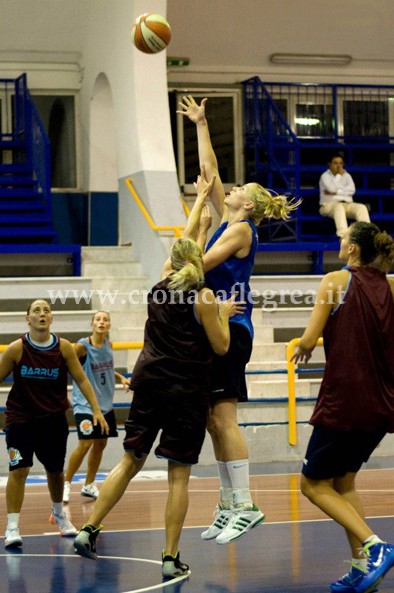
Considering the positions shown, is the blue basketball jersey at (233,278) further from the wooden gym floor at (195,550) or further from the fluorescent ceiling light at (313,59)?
the fluorescent ceiling light at (313,59)

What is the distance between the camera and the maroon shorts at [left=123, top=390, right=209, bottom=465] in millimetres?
6445

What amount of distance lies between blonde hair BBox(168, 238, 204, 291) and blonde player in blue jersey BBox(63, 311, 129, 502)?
341 centimetres

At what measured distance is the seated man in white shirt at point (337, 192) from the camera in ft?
52.4

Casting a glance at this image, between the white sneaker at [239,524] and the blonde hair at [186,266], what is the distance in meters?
1.29

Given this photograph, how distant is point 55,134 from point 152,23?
6.55m

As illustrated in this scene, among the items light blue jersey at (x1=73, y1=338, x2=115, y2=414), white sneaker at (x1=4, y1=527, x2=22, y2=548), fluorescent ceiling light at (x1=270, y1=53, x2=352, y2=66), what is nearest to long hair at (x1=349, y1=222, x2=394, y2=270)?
white sneaker at (x1=4, y1=527, x2=22, y2=548)

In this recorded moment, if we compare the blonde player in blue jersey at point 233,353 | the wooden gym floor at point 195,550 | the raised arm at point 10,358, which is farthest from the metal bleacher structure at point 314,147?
the blonde player in blue jersey at point 233,353

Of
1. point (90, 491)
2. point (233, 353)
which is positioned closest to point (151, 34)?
point (90, 491)

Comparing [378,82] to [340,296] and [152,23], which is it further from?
[340,296]

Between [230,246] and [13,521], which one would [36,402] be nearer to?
[13,521]

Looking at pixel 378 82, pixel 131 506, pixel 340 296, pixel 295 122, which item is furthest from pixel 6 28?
pixel 340 296

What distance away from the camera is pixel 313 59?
18.0m

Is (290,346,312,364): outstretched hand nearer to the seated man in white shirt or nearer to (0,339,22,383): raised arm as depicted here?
(0,339,22,383): raised arm

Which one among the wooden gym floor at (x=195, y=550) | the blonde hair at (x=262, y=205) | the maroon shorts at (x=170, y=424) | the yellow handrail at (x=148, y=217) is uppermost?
the yellow handrail at (x=148, y=217)
